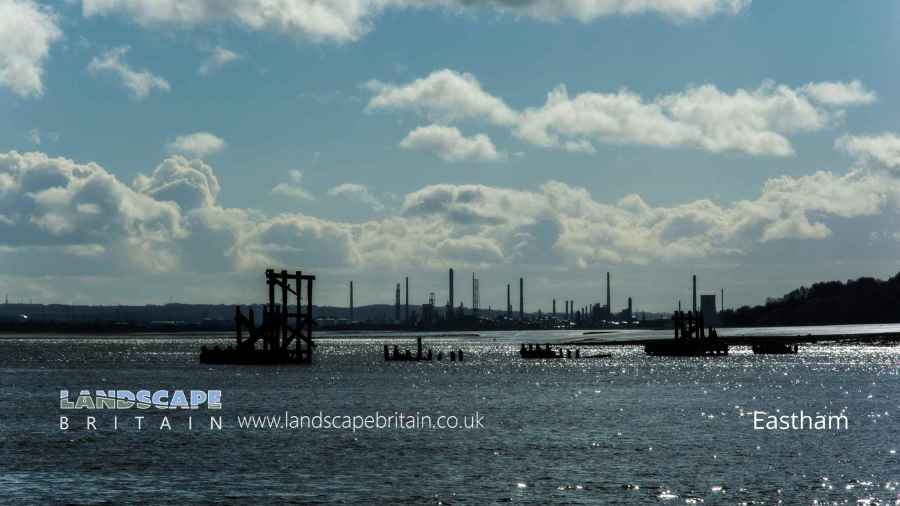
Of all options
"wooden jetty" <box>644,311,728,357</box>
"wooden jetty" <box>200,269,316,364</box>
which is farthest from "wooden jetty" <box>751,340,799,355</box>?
"wooden jetty" <box>200,269,316,364</box>

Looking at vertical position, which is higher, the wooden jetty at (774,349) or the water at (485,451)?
the wooden jetty at (774,349)

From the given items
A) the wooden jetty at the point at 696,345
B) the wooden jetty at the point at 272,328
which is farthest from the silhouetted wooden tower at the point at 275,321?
the wooden jetty at the point at 696,345

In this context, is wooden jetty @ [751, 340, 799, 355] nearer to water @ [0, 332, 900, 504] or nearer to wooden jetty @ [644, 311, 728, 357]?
wooden jetty @ [644, 311, 728, 357]

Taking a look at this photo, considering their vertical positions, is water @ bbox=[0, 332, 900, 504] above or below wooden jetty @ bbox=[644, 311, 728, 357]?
below

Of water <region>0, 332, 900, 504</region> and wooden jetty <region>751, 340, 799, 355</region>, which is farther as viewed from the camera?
wooden jetty <region>751, 340, 799, 355</region>

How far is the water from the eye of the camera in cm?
4075

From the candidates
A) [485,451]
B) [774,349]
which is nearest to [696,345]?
[774,349]

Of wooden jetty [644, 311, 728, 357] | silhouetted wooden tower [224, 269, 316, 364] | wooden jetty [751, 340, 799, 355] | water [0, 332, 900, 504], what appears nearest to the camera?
water [0, 332, 900, 504]

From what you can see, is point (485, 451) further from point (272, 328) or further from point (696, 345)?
point (696, 345)

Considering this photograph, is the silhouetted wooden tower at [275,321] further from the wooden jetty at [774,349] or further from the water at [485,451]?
the wooden jetty at [774,349]

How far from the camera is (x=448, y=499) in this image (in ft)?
129

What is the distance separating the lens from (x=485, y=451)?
51438mm

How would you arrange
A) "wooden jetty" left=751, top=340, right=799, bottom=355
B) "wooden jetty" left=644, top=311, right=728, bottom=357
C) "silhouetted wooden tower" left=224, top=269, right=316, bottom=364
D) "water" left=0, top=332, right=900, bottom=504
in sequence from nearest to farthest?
"water" left=0, top=332, right=900, bottom=504 < "silhouetted wooden tower" left=224, top=269, right=316, bottom=364 < "wooden jetty" left=644, top=311, right=728, bottom=357 < "wooden jetty" left=751, top=340, right=799, bottom=355

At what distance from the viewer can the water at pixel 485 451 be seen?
40.8 meters
